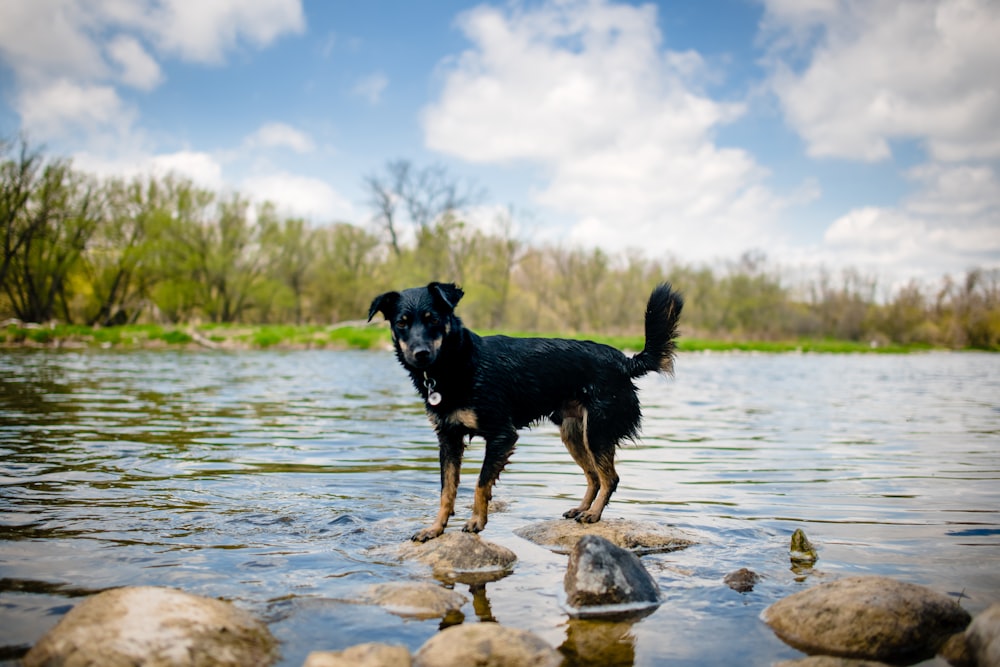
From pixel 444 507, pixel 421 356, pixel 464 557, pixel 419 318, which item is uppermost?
pixel 419 318

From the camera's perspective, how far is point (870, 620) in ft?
13.2

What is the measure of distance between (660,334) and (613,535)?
1.98 meters

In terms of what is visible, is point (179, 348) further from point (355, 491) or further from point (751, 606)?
point (751, 606)

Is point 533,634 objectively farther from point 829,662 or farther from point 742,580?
point 742,580

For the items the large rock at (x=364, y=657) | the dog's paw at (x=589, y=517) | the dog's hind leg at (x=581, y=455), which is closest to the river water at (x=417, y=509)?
the large rock at (x=364, y=657)

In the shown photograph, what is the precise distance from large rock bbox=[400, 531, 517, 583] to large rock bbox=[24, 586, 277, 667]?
1518 millimetres

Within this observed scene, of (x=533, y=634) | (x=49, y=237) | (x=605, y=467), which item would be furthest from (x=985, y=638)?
(x=49, y=237)

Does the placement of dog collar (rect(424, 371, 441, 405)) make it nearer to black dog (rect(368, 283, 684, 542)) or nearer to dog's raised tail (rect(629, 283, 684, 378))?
black dog (rect(368, 283, 684, 542))

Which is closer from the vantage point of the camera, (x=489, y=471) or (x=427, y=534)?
(x=427, y=534)

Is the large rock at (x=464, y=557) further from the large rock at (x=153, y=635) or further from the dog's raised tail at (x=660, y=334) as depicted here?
the dog's raised tail at (x=660, y=334)

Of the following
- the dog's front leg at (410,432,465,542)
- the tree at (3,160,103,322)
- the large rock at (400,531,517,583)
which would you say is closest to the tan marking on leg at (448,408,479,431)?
the dog's front leg at (410,432,465,542)

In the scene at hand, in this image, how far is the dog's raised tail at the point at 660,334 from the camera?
267 inches

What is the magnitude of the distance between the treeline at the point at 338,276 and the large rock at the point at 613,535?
48.4 meters

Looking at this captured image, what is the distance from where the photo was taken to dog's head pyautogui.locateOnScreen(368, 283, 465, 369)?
5.53 m
